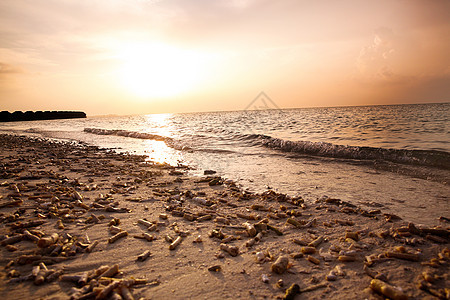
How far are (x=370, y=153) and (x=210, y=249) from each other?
1156 centimetres

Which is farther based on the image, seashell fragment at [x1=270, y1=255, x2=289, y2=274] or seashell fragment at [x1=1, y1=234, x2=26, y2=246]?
seashell fragment at [x1=1, y1=234, x2=26, y2=246]

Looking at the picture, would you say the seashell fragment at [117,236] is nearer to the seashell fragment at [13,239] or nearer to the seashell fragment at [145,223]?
the seashell fragment at [145,223]

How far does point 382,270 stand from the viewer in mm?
2977

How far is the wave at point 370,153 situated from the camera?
10.2 meters

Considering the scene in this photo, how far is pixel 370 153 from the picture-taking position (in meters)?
12.0

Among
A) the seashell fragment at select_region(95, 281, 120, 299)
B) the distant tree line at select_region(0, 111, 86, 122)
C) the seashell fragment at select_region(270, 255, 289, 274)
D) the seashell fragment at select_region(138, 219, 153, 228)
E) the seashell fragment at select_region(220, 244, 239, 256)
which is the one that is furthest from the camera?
the distant tree line at select_region(0, 111, 86, 122)

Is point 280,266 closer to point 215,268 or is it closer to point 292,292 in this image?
point 292,292

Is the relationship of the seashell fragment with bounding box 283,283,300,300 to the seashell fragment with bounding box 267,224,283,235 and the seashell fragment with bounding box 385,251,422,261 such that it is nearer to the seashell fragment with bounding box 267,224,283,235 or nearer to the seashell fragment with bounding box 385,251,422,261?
the seashell fragment with bounding box 267,224,283,235

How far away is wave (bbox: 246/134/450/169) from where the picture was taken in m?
10.2

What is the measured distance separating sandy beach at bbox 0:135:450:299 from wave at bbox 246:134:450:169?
7.09 meters

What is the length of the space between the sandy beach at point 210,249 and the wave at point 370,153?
279 inches

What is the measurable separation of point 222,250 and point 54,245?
247 centimetres

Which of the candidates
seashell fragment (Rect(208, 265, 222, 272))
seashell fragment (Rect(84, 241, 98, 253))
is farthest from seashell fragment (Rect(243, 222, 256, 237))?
seashell fragment (Rect(84, 241, 98, 253))

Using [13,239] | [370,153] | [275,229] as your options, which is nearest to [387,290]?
[275,229]
